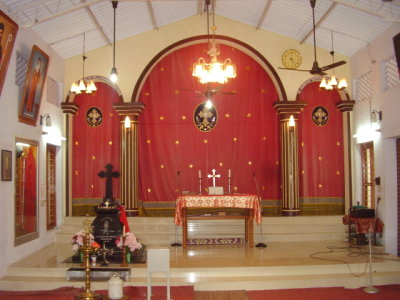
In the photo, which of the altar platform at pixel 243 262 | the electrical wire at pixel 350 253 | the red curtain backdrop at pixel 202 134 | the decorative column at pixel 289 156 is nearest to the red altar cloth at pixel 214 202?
the altar platform at pixel 243 262

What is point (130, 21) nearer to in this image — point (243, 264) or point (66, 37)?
point (66, 37)

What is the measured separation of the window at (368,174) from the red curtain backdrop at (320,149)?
33.0 inches

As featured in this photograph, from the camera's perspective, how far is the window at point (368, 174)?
1086 centimetres

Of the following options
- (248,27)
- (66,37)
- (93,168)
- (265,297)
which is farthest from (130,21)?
(265,297)

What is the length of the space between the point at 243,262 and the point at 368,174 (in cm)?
454

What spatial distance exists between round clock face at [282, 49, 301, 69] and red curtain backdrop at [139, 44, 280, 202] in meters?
0.78

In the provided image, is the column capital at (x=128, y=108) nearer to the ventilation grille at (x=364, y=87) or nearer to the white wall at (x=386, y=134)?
the ventilation grille at (x=364, y=87)

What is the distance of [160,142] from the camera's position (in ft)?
41.3

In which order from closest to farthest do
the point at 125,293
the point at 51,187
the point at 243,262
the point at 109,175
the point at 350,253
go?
the point at 125,293
the point at 243,262
the point at 350,253
the point at 109,175
the point at 51,187

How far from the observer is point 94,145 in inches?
484

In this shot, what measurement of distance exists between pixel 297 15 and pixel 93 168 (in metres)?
6.44

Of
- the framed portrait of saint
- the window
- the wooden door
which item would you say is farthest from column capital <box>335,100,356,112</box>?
the framed portrait of saint

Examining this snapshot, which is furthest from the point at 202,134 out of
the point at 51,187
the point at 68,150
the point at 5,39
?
the point at 5,39

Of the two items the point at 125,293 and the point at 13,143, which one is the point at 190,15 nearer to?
the point at 13,143
